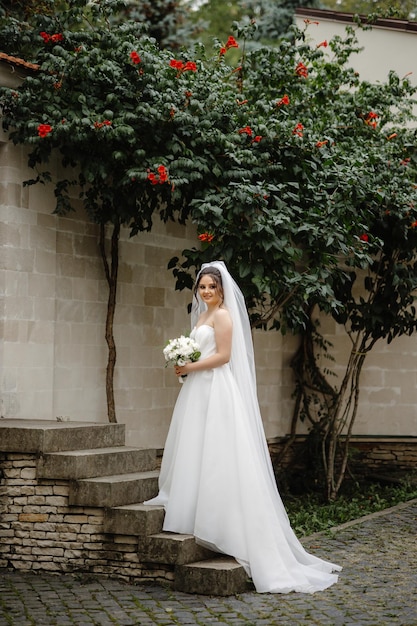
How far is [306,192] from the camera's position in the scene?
8.78 m

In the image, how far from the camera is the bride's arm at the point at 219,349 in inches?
275

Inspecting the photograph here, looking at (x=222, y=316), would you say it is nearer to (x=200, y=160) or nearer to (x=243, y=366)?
(x=243, y=366)

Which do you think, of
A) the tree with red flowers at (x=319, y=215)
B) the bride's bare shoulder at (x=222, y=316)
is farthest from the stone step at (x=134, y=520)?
the tree with red flowers at (x=319, y=215)

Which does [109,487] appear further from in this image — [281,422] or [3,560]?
[281,422]

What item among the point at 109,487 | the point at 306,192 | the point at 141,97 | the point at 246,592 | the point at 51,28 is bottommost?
the point at 246,592

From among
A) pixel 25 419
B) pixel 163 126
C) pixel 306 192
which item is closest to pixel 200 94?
pixel 163 126

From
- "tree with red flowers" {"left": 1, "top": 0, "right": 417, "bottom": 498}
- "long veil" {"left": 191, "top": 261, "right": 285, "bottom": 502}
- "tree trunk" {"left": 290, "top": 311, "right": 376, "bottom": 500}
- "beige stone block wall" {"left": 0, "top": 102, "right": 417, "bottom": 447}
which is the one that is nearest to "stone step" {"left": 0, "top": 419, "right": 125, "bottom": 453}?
"beige stone block wall" {"left": 0, "top": 102, "right": 417, "bottom": 447}

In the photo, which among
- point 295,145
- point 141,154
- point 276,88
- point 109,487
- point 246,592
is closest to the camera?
point 246,592

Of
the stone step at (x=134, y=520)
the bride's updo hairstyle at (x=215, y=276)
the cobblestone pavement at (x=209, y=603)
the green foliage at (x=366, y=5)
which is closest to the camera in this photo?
the cobblestone pavement at (x=209, y=603)

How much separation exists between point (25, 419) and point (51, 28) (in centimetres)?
339

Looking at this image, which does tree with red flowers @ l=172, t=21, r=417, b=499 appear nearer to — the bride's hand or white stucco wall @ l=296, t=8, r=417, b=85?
white stucco wall @ l=296, t=8, r=417, b=85

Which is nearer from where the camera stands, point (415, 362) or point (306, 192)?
point (306, 192)

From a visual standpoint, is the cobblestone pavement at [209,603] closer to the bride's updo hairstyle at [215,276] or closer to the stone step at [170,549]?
the stone step at [170,549]

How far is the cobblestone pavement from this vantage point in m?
5.70
